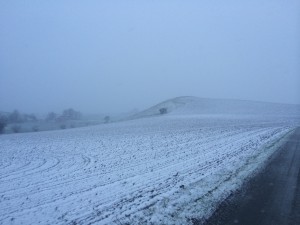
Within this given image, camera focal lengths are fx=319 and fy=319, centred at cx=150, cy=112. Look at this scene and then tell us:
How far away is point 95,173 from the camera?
14500 mm

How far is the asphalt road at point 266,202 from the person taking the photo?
7858 mm

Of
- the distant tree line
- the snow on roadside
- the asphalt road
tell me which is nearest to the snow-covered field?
the snow on roadside

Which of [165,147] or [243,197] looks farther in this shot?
[165,147]

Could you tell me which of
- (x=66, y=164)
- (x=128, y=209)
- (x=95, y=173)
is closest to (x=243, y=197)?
(x=128, y=209)

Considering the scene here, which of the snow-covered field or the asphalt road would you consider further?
the snow-covered field

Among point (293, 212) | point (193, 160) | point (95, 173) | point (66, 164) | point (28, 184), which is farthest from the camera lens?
point (66, 164)

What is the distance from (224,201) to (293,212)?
6.06ft

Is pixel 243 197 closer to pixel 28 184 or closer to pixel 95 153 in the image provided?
pixel 28 184

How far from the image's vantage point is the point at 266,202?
358 inches

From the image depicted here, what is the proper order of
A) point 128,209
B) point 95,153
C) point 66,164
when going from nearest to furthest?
point 128,209, point 66,164, point 95,153

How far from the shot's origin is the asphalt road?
786 cm

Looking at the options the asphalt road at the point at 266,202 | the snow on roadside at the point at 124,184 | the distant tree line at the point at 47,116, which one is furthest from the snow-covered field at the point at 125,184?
the distant tree line at the point at 47,116

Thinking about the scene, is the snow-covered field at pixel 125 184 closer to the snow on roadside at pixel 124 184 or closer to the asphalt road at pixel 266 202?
the snow on roadside at pixel 124 184

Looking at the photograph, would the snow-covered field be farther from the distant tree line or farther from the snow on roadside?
the distant tree line
